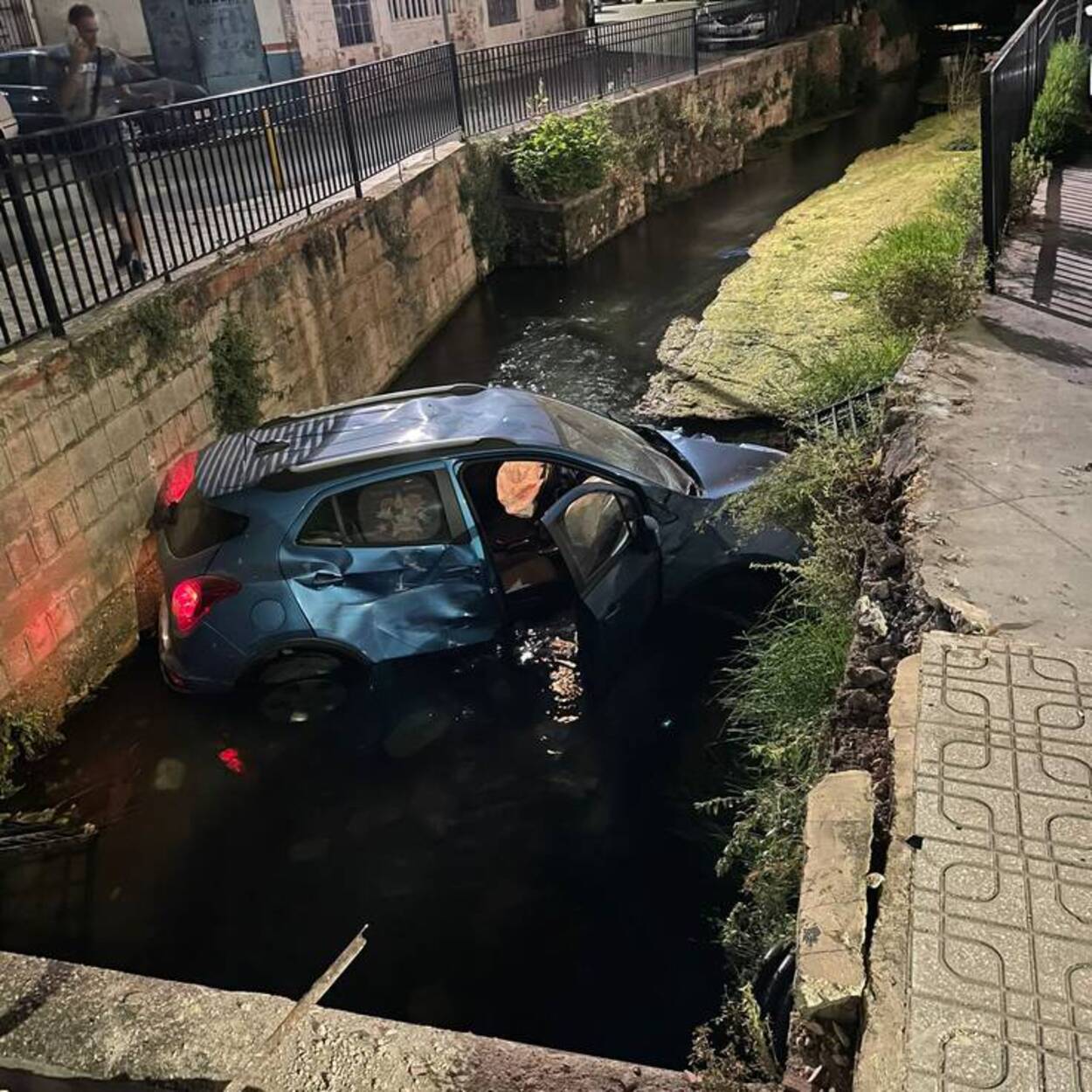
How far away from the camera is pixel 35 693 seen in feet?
20.0

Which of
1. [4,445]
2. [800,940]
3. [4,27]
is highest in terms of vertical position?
[4,27]

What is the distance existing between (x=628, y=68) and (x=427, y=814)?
17.2 metres

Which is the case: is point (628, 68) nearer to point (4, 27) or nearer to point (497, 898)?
point (4, 27)

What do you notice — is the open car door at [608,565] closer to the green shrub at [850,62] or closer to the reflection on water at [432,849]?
the reflection on water at [432,849]

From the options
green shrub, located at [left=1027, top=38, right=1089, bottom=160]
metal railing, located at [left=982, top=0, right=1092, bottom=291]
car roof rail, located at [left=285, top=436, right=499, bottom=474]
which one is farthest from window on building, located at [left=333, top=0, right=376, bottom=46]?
car roof rail, located at [left=285, top=436, right=499, bottom=474]

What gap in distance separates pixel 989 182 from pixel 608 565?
4146mm

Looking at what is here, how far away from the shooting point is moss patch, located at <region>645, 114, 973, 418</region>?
995cm

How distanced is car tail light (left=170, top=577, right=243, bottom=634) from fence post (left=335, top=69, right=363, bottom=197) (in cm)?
673

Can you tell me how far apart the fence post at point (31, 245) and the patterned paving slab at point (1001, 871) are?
224 inches

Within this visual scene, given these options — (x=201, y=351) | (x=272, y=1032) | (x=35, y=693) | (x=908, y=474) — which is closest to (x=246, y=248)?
(x=201, y=351)

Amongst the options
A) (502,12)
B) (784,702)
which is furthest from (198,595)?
(502,12)

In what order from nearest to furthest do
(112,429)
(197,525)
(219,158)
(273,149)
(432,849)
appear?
(432,849), (197,525), (112,429), (219,158), (273,149)

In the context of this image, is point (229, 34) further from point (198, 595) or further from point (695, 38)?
point (198, 595)

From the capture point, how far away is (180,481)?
6277 millimetres
